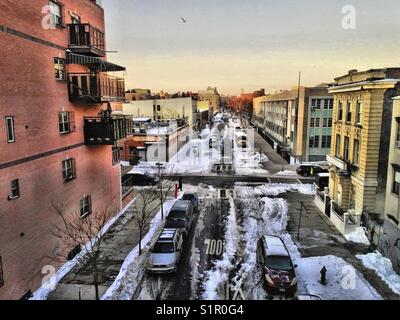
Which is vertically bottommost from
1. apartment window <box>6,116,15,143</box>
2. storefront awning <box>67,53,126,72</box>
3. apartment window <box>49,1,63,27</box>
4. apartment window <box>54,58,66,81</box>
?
apartment window <box>6,116,15,143</box>

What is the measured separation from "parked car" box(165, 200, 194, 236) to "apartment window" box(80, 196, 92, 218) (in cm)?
472

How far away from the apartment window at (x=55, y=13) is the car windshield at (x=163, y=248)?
37.7 feet

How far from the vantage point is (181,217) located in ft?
66.6

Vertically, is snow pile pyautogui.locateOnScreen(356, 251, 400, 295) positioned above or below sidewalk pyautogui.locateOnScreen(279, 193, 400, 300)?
above

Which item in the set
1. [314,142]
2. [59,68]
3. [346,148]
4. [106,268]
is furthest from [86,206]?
[314,142]

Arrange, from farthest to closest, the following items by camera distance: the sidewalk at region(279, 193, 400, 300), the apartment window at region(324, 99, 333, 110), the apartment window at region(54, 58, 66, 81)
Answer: the apartment window at region(324, 99, 333, 110) < the apartment window at region(54, 58, 66, 81) < the sidewalk at region(279, 193, 400, 300)

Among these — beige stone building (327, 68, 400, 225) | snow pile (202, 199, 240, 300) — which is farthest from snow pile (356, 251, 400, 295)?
snow pile (202, 199, 240, 300)

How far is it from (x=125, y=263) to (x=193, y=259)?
11.0 feet

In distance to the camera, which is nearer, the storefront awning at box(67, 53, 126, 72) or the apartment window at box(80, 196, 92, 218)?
→ the storefront awning at box(67, 53, 126, 72)

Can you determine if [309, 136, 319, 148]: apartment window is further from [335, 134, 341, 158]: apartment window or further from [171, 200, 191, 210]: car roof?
[171, 200, 191, 210]: car roof

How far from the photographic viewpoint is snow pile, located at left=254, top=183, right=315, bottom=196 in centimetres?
3016

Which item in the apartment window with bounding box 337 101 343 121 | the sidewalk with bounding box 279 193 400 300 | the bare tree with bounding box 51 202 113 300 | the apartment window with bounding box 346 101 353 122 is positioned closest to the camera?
the sidewalk with bounding box 279 193 400 300

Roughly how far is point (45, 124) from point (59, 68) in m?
3.14

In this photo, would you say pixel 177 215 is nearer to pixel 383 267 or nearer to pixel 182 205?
pixel 182 205
